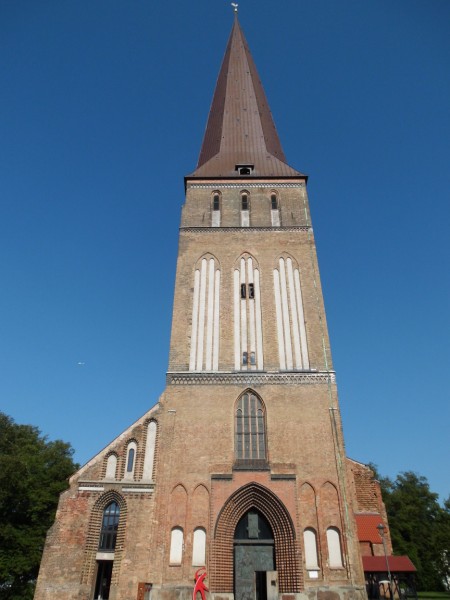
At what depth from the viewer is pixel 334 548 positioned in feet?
42.2

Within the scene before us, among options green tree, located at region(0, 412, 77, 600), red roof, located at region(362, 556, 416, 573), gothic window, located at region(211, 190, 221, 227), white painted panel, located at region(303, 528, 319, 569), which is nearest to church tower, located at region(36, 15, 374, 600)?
white painted panel, located at region(303, 528, 319, 569)

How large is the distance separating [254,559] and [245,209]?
1335cm

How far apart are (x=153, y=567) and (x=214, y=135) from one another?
2034 centimetres

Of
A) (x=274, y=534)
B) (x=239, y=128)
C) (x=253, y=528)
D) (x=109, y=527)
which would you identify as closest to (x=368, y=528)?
(x=274, y=534)

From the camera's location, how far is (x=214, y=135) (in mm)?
24641

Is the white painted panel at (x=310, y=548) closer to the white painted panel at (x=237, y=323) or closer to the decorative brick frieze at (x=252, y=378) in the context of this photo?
the decorative brick frieze at (x=252, y=378)

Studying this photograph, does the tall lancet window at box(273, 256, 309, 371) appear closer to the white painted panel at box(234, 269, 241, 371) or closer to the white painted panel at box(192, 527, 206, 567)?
the white painted panel at box(234, 269, 241, 371)

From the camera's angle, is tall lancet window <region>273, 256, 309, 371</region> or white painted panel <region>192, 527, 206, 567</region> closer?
white painted panel <region>192, 527, 206, 567</region>

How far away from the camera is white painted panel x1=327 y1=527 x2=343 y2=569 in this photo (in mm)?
12661

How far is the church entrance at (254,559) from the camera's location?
12.8 m

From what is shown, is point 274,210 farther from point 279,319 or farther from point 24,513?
point 24,513

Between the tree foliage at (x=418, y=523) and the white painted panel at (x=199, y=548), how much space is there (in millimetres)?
27444

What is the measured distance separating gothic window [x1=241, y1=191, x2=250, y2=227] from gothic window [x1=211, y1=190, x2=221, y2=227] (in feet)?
3.40

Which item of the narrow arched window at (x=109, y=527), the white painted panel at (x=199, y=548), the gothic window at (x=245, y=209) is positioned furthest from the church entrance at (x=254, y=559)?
the gothic window at (x=245, y=209)
